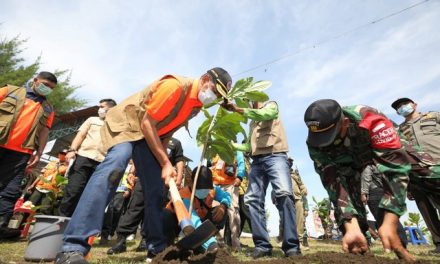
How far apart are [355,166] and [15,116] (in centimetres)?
414

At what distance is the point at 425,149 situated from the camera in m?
4.86

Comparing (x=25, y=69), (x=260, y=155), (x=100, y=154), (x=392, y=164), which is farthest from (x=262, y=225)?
(x=25, y=69)

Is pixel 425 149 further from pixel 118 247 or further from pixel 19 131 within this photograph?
pixel 19 131

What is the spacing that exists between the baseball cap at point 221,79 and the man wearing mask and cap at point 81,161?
2591 mm

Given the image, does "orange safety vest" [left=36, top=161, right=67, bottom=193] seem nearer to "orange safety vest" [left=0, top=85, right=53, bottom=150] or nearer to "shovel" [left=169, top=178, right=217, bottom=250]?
"orange safety vest" [left=0, top=85, right=53, bottom=150]

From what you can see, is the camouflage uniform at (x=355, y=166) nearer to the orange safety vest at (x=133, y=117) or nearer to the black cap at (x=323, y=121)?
the black cap at (x=323, y=121)

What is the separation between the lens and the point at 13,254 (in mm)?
3373

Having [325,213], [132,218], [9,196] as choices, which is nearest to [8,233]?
[9,196]

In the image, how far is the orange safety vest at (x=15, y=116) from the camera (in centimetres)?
374

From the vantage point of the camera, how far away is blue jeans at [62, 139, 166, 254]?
2.00m

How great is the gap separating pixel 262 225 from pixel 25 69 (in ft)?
60.2

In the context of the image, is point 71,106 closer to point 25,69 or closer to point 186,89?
point 25,69

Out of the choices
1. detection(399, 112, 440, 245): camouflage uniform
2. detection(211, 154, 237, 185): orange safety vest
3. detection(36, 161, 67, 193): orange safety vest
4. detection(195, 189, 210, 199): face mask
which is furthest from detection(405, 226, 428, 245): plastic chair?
detection(36, 161, 67, 193): orange safety vest

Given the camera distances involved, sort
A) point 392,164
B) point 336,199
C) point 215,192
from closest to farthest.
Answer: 1. point 392,164
2. point 336,199
3. point 215,192
